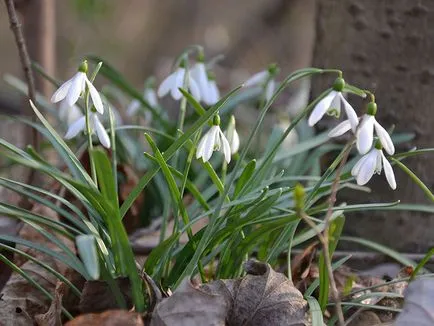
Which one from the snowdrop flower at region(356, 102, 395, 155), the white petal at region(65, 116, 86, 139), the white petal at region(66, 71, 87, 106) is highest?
the white petal at region(66, 71, 87, 106)

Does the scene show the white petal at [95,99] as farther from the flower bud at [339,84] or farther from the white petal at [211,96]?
the white petal at [211,96]

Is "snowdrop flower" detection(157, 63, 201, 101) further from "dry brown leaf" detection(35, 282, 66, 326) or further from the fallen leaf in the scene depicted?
the fallen leaf

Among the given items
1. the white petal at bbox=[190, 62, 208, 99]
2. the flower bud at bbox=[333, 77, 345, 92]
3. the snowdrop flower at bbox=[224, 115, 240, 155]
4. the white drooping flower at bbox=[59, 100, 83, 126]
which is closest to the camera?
the flower bud at bbox=[333, 77, 345, 92]

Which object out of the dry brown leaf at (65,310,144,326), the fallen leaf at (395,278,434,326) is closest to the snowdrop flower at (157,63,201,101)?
the dry brown leaf at (65,310,144,326)

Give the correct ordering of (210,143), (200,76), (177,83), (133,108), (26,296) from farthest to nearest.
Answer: (133,108)
(200,76)
(177,83)
(26,296)
(210,143)

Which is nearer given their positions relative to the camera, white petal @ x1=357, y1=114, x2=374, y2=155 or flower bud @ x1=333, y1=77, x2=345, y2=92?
white petal @ x1=357, y1=114, x2=374, y2=155

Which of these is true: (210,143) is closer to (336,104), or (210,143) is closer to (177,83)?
(336,104)

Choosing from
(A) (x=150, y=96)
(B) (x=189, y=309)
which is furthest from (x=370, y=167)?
(A) (x=150, y=96)
